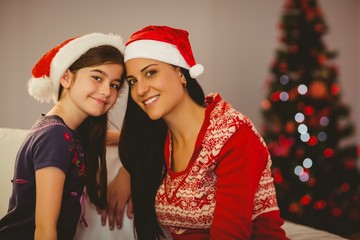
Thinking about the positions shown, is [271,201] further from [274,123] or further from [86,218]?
[274,123]

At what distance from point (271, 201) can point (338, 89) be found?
1.93 m

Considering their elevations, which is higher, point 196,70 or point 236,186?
point 196,70

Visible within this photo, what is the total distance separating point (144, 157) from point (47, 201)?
570 mm

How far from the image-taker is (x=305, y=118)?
3244 mm

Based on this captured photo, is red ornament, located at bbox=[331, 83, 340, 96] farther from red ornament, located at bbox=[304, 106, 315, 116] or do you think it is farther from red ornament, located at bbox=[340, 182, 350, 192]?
red ornament, located at bbox=[340, 182, 350, 192]

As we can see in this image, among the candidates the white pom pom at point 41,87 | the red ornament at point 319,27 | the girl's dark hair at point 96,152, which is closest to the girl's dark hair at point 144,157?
the girl's dark hair at point 96,152

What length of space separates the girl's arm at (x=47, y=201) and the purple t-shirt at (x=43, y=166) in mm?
30

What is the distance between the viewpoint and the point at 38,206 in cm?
134

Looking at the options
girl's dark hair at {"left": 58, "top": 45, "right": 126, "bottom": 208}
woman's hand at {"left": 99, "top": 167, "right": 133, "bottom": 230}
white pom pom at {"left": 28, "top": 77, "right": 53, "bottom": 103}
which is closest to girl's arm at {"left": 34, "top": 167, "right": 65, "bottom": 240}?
girl's dark hair at {"left": 58, "top": 45, "right": 126, "bottom": 208}

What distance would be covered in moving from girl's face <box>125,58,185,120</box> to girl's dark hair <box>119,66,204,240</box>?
101mm

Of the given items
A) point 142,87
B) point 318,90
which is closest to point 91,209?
point 142,87

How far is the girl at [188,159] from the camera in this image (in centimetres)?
151

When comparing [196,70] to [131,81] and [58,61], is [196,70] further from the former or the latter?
[58,61]

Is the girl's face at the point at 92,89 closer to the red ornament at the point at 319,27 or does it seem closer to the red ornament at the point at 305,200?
the red ornament at the point at 319,27
